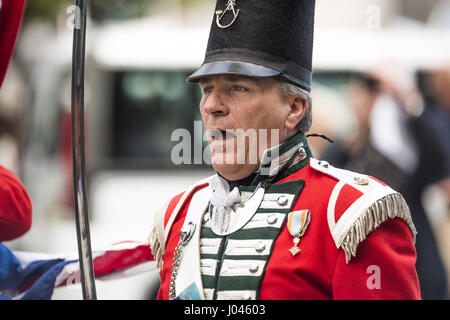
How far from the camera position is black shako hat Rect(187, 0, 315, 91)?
2.07 metres

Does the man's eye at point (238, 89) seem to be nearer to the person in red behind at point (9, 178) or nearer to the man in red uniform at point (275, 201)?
the man in red uniform at point (275, 201)

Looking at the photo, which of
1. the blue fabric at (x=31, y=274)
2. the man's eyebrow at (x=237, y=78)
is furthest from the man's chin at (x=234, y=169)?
the blue fabric at (x=31, y=274)

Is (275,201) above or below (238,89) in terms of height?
below

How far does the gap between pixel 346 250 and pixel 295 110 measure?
0.44 meters

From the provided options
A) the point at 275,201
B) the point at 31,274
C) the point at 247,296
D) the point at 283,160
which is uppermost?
the point at 283,160

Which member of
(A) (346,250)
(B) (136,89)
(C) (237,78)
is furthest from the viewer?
(B) (136,89)

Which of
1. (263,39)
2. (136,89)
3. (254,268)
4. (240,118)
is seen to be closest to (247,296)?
(254,268)

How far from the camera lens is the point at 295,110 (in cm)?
217

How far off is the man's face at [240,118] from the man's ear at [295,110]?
3cm

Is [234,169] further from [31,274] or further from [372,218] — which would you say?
[31,274]

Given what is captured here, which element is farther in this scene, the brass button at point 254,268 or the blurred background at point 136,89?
the blurred background at point 136,89

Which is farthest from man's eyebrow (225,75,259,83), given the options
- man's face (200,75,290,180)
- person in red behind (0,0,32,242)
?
person in red behind (0,0,32,242)

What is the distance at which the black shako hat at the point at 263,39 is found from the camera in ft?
6.81
